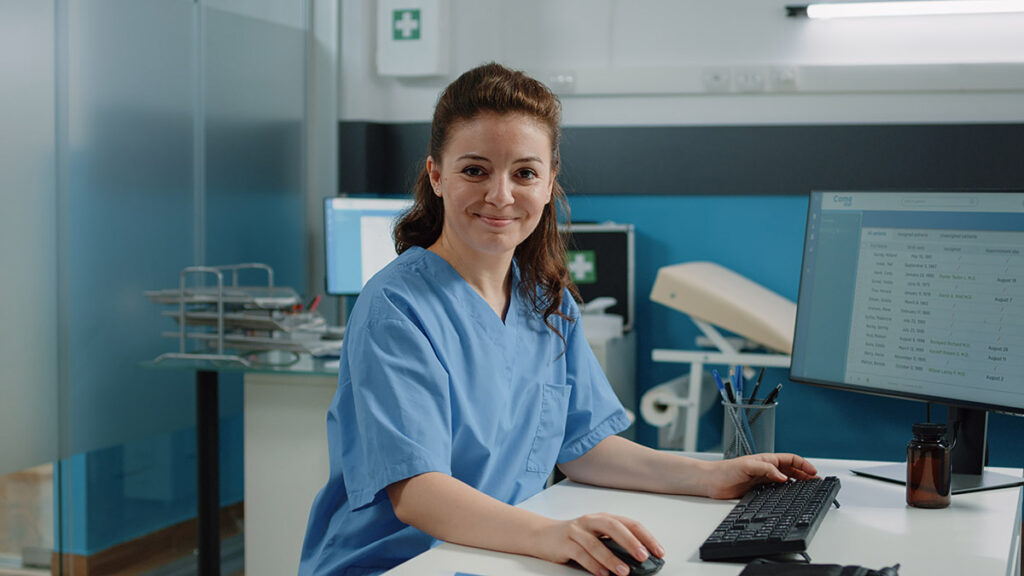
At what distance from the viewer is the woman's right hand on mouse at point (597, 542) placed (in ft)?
2.89

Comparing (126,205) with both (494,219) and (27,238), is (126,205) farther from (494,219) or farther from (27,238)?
(494,219)

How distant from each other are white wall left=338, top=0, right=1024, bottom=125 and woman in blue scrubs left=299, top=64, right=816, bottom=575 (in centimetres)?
218

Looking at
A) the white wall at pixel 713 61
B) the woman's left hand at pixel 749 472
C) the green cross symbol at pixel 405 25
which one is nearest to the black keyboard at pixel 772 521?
the woman's left hand at pixel 749 472

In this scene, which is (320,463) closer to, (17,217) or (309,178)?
(17,217)

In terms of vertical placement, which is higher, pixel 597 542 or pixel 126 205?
pixel 126 205

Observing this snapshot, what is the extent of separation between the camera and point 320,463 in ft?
7.52

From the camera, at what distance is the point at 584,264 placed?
10.8 ft

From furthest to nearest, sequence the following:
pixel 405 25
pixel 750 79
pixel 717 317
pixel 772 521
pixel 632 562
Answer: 1. pixel 405 25
2. pixel 750 79
3. pixel 717 317
4. pixel 772 521
5. pixel 632 562

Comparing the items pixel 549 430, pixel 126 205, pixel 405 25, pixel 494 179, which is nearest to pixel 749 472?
pixel 549 430

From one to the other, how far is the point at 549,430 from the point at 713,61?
2.46m

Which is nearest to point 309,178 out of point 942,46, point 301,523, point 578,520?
point 301,523

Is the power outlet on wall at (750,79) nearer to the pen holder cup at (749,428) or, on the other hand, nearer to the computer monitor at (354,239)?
the computer monitor at (354,239)

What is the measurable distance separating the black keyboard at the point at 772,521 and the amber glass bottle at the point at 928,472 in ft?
0.31

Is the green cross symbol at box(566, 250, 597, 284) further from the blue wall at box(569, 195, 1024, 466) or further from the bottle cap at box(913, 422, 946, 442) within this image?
the bottle cap at box(913, 422, 946, 442)
